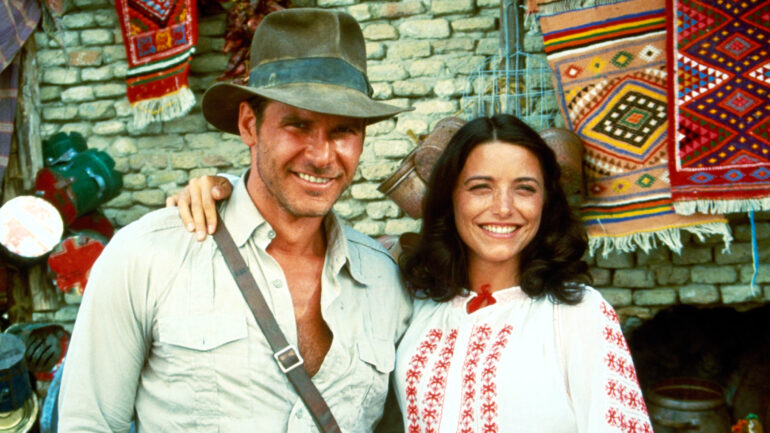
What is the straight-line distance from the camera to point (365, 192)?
4723mm

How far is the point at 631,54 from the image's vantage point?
3.57 meters

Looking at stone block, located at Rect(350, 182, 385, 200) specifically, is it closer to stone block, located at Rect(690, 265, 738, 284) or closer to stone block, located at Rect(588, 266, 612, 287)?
stone block, located at Rect(588, 266, 612, 287)

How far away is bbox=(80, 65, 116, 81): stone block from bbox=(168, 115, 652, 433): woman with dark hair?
346 centimetres

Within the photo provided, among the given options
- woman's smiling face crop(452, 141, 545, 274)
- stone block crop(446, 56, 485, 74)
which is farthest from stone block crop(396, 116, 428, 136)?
woman's smiling face crop(452, 141, 545, 274)

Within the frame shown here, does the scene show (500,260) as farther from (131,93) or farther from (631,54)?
(131,93)

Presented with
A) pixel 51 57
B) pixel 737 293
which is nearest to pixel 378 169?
pixel 737 293

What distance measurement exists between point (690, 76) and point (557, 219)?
5.13 feet

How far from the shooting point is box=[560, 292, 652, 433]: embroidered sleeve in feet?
6.21

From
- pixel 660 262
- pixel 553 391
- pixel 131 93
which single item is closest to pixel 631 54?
pixel 660 262

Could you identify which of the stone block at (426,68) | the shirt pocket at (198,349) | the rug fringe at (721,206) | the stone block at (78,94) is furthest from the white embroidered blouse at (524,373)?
the stone block at (78,94)

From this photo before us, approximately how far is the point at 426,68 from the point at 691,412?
2.80 m

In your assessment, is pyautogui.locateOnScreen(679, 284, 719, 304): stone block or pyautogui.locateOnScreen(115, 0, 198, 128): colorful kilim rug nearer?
pyautogui.locateOnScreen(679, 284, 719, 304): stone block

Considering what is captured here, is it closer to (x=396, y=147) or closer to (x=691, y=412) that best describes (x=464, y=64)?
(x=396, y=147)

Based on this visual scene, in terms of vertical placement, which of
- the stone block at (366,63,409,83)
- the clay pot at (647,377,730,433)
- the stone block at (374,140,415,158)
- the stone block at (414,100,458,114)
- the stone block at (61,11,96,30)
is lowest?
the clay pot at (647,377,730,433)
